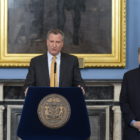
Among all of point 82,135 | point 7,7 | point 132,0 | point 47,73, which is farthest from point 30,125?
point 132,0

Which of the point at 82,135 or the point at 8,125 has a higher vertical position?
the point at 82,135

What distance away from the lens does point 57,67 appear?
3434 mm

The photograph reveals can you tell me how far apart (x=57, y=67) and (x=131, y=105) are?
78cm

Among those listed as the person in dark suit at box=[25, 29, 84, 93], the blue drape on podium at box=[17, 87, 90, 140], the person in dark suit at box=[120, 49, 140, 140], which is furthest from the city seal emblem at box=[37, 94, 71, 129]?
the person in dark suit at box=[120, 49, 140, 140]

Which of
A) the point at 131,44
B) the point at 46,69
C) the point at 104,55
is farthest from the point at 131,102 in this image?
the point at 131,44

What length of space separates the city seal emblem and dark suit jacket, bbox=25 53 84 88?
1.60 ft

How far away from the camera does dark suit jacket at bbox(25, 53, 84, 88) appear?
3.45 m

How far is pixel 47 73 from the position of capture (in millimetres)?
3465

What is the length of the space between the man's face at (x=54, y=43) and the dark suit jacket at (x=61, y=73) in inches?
6.0

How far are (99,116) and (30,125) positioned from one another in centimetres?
221

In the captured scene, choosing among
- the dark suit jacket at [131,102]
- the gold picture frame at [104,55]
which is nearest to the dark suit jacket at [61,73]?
the dark suit jacket at [131,102]

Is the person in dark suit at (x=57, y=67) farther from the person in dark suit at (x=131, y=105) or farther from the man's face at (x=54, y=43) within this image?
the person in dark suit at (x=131, y=105)

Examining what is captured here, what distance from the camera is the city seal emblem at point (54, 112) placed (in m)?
2.95

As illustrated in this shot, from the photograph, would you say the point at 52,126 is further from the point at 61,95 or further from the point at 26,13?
the point at 26,13
